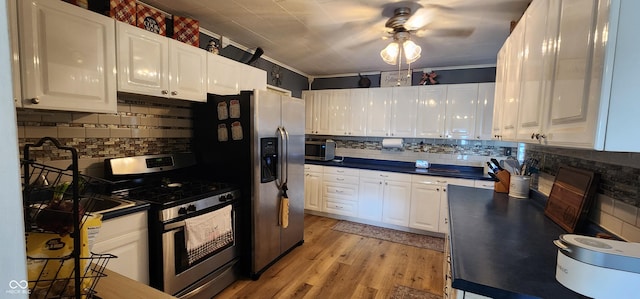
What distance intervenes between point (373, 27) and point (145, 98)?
2099 millimetres

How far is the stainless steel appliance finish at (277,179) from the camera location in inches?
92.7

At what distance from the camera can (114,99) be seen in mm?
1754

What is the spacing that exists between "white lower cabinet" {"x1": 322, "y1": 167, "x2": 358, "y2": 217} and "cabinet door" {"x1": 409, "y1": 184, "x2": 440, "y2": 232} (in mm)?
797

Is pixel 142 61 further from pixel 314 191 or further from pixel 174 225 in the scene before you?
pixel 314 191

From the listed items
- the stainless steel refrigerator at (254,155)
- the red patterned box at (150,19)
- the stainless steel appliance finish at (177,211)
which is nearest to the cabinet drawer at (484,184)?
the stainless steel refrigerator at (254,155)

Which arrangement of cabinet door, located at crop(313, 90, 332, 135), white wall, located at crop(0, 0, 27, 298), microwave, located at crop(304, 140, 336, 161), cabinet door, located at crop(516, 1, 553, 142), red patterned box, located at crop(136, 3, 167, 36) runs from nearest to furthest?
white wall, located at crop(0, 0, 27, 298)
cabinet door, located at crop(516, 1, 553, 142)
red patterned box, located at crop(136, 3, 167, 36)
microwave, located at crop(304, 140, 336, 161)
cabinet door, located at crop(313, 90, 332, 135)

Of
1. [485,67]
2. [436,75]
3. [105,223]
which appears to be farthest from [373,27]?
[105,223]

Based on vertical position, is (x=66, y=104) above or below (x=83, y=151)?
above

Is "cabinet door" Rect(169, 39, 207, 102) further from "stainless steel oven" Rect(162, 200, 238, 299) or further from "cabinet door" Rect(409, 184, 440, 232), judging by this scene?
"cabinet door" Rect(409, 184, 440, 232)

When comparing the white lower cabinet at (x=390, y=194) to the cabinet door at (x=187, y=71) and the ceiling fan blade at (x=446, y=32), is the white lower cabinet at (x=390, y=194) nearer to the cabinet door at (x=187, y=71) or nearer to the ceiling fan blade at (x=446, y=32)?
the ceiling fan blade at (x=446, y=32)

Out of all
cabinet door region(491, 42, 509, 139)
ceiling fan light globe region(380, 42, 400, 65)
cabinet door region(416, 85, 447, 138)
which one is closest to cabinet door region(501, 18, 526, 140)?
cabinet door region(491, 42, 509, 139)

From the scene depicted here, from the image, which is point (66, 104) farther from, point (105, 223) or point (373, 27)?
point (373, 27)

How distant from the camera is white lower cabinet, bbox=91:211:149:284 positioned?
1498 millimetres

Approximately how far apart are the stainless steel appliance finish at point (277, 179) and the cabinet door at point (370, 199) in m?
1.11
